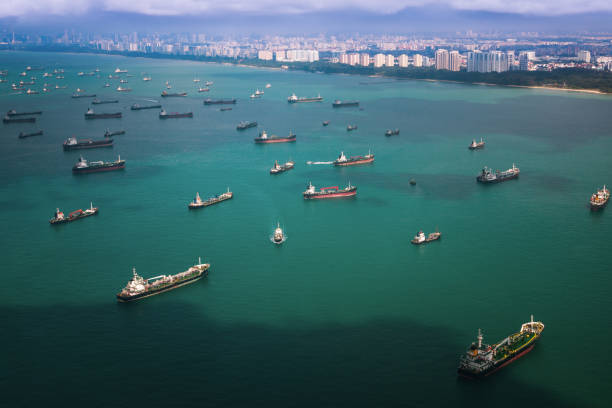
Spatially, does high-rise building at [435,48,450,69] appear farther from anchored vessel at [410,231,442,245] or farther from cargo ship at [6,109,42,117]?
anchored vessel at [410,231,442,245]

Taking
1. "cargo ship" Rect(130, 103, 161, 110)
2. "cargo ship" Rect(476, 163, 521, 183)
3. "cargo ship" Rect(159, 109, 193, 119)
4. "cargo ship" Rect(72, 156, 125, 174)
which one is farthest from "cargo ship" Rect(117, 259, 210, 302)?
"cargo ship" Rect(130, 103, 161, 110)

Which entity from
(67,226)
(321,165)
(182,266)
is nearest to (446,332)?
(182,266)

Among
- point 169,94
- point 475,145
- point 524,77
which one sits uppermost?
point 524,77

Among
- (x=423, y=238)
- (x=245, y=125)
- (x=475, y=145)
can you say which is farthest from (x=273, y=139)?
(x=423, y=238)

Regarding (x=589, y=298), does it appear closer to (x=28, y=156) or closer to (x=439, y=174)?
(x=439, y=174)

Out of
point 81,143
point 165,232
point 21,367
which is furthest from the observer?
point 81,143

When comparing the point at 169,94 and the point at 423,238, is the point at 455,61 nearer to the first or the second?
the point at 169,94

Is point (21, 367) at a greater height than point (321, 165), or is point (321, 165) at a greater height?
point (321, 165)
